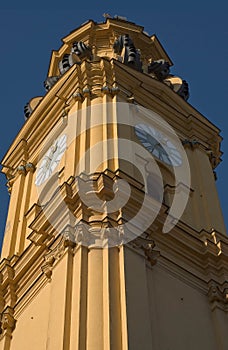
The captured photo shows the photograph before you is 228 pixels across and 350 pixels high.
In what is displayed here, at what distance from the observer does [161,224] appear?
1825cm

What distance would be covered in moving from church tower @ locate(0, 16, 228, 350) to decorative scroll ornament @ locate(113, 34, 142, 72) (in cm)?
16

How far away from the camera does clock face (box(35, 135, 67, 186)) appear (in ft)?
71.8

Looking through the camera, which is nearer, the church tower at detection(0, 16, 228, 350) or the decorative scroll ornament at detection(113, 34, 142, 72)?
the church tower at detection(0, 16, 228, 350)

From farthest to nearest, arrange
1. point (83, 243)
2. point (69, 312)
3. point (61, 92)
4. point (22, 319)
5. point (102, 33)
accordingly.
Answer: point (102, 33) < point (61, 92) < point (22, 319) < point (83, 243) < point (69, 312)

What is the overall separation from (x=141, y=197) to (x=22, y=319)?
3.50 metres

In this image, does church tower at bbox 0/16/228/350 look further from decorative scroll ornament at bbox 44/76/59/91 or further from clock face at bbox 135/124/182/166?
decorative scroll ornament at bbox 44/76/59/91

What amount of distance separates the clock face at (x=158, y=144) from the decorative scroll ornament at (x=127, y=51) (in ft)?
11.1

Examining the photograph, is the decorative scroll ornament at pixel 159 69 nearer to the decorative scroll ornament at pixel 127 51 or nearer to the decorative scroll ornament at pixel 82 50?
the decorative scroll ornament at pixel 127 51

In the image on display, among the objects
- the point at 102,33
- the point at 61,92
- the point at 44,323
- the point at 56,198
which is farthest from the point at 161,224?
the point at 102,33

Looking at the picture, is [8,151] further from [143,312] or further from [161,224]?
→ [143,312]

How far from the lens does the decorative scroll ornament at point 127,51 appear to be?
1039 inches

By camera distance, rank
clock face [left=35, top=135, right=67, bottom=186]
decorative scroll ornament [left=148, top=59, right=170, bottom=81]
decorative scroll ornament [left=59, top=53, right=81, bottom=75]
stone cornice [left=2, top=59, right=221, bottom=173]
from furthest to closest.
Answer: decorative scroll ornament [left=148, top=59, right=170, bottom=81], decorative scroll ornament [left=59, top=53, right=81, bottom=75], stone cornice [left=2, top=59, right=221, bottom=173], clock face [left=35, top=135, right=67, bottom=186]

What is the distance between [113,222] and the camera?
16.9 meters

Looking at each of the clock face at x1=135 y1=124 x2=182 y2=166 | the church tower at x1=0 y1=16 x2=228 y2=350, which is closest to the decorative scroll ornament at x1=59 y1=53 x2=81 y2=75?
the church tower at x1=0 y1=16 x2=228 y2=350
